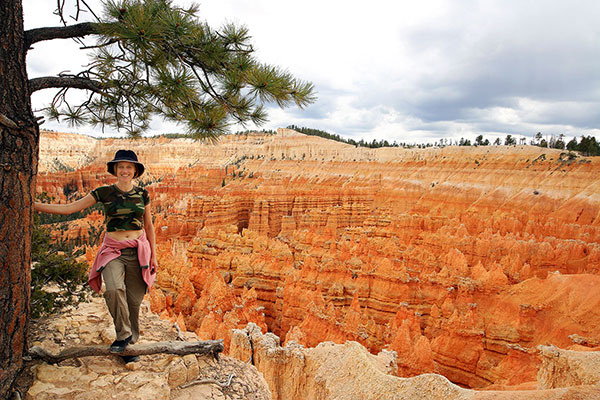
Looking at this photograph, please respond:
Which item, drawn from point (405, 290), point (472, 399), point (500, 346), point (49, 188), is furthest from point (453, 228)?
point (49, 188)

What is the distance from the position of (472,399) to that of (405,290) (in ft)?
39.9

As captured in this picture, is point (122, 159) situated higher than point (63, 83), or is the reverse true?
point (63, 83)

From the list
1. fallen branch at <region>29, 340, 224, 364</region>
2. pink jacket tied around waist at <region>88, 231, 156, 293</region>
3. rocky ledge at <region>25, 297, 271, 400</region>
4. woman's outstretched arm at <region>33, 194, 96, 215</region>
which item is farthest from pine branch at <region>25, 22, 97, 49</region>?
rocky ledge at <region>25, 297, 271, 400</region>

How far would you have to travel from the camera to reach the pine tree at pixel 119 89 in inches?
109

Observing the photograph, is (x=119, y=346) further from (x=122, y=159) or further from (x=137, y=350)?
(x=122, y=159)

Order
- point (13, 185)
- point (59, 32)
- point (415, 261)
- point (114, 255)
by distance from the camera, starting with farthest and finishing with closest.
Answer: point (415, 261) → point (59, 32) → point (114, 255) → point (13, 185)

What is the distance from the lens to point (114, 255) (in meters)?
3.09

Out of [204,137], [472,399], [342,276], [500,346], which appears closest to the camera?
[204,137]

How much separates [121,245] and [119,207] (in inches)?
14.4

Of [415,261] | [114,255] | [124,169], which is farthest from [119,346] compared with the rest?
[415,261]

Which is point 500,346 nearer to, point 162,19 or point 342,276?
point 342,276

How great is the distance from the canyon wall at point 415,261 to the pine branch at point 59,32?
1.55m

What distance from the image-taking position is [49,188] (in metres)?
60.1

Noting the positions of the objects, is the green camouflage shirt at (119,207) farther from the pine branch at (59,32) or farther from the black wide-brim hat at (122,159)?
the pine branch at (59,32)
